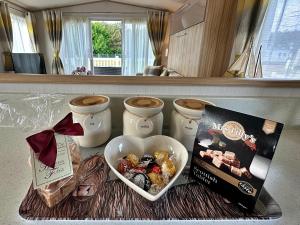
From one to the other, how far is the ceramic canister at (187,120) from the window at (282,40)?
3.15 feet

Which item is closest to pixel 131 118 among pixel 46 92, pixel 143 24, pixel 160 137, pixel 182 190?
pixel 160 137

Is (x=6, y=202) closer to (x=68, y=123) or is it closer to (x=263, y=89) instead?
(x=68, y=123)

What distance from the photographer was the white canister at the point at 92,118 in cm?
45

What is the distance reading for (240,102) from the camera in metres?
0.62

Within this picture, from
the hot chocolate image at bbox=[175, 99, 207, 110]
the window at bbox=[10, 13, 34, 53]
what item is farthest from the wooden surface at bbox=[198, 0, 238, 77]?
the window at bbox=[10, 13, 34, 53]

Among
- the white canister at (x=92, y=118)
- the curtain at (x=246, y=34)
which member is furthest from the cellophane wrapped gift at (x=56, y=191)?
the curtain at (x=246, y=34)

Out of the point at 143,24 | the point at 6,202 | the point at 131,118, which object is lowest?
the point at 6,202

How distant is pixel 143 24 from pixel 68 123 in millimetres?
2468

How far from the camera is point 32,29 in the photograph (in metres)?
2.36

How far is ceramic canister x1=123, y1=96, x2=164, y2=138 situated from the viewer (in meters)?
0.46

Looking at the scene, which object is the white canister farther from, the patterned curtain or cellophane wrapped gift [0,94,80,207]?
the patterned curtain

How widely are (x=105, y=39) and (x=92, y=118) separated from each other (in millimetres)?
2256

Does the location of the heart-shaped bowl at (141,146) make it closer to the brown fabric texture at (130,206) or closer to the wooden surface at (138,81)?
the brown fabric texture at (130,206)

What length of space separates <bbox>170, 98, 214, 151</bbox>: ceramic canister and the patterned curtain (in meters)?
2.47
